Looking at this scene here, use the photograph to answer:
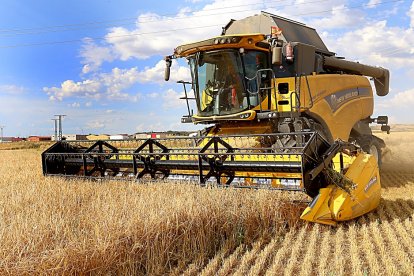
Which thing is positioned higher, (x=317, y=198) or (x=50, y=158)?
(x=50, y=158)

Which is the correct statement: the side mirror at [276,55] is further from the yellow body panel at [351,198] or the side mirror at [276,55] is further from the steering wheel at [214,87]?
the yellow body panel at [351,198]

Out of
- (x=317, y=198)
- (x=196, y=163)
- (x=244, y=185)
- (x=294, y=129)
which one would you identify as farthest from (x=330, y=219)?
(x=294, y=129)

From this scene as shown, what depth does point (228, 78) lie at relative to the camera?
6.04 m

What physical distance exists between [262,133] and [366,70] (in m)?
4.21

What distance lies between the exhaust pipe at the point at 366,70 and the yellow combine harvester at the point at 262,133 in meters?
0.07

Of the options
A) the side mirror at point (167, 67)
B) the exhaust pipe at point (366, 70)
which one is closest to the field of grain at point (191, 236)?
the side mirror at point (167, 67)

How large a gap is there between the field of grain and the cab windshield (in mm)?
2088

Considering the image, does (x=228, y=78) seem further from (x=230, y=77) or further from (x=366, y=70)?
(x=366, y=70)

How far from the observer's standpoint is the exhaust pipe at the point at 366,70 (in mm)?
7700

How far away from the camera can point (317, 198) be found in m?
3.75

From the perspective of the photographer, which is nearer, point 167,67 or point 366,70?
point 167,67

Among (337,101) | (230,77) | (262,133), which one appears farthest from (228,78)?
A: (337,101)

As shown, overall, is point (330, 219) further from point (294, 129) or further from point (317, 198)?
point (294, 129)

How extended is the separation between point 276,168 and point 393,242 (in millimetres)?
1286
